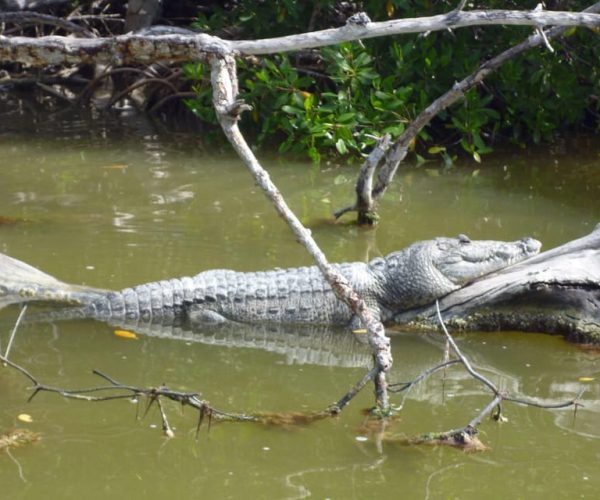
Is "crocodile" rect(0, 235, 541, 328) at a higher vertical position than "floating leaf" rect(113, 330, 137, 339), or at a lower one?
higher

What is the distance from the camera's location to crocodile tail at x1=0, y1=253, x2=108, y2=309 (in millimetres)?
6898

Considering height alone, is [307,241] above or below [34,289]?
above

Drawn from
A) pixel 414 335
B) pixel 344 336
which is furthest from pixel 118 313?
pixel 414 335

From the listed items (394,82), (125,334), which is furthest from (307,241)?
(394,82)

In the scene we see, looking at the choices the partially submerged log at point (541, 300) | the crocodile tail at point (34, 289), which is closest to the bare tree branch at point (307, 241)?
the partially submerged log at point (541, 300)

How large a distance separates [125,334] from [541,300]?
7.89 ft

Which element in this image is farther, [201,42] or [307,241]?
[201,42]

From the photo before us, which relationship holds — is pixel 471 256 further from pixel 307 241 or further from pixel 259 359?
pixel 307 241

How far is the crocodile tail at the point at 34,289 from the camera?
6898 millimetres

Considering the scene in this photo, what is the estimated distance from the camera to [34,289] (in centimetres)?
698

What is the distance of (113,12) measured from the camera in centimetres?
1582

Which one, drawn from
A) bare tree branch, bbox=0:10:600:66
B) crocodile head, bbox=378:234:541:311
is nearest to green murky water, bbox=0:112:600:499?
crocodile head, bbox=378:234:541:311

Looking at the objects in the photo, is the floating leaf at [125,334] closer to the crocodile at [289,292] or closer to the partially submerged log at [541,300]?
the crocodile at [289,292]

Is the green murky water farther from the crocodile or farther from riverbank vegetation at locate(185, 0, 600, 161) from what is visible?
riverbank vegetation at locate(185, 0, 600, 161)
